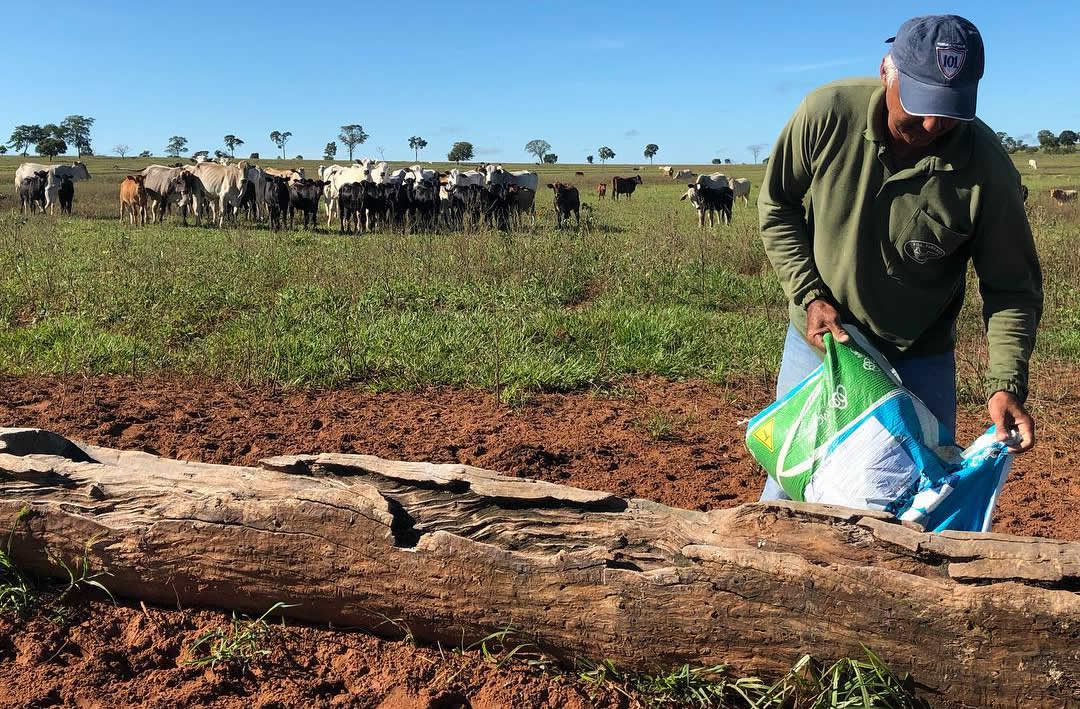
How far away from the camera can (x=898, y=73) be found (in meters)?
2.29

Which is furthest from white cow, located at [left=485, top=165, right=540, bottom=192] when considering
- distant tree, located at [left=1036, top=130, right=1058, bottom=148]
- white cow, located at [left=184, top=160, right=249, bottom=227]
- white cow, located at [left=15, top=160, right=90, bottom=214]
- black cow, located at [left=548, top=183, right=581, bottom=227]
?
distant tree, located at [left=1036, top=130, right=1058, bottom=148]

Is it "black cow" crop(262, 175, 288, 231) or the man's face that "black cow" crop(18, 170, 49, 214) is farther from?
the man's face

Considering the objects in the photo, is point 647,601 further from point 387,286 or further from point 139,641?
point 387,286

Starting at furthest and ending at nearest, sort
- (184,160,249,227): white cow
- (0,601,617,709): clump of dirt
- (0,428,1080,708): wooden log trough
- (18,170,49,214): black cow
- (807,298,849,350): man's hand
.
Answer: (18,170,49,214): black cow
(184,160,249,227): white cow
(807,298,849,350): man's hand
(0,601,617,709): clump of dirt
(0,428,1080,708): wooden log trough

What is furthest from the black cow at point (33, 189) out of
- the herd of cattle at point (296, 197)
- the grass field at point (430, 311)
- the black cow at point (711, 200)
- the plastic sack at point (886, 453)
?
the plastic sack at point (886, 453)

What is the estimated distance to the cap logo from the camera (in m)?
2.16

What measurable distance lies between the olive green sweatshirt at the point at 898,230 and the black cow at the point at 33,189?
25735mm

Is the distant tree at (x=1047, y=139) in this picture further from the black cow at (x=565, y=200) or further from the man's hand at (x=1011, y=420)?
the man's hand at (x=1011, y=420)

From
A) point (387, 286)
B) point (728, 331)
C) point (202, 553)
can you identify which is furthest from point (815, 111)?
point (387, 286)

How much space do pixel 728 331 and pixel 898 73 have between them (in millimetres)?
5542

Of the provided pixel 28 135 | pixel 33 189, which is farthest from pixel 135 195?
pixel 28 135

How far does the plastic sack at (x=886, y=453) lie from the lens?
248 centimetres

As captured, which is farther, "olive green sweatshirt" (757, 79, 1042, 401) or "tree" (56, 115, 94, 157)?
"tree" (56, 115, 94, 157)

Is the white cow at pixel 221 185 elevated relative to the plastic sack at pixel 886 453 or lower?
elevated
